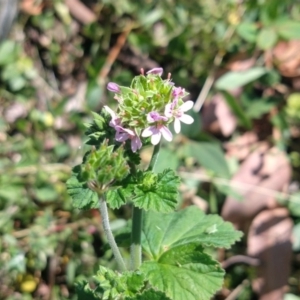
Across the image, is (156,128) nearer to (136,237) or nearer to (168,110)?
(168,110)

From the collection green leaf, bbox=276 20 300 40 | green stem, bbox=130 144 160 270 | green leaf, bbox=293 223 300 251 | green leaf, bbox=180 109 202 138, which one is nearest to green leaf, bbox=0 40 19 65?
green leaf, bbox=180 109 202 138

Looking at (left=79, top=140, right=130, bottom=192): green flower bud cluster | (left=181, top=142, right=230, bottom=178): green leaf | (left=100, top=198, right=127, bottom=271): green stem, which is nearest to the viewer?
(left=79, top=140, right=130, bottom=192): green flower bud cluster

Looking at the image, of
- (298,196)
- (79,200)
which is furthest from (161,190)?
(298,196)

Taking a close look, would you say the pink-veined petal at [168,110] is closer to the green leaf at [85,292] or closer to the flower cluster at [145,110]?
the flower cluster at [145,110]

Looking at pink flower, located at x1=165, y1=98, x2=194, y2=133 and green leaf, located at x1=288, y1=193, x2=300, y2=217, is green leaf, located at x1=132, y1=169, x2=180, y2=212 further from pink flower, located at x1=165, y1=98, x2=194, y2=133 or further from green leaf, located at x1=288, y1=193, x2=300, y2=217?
green leaf, located at x1=288, y1=193, x2=300, y2=217

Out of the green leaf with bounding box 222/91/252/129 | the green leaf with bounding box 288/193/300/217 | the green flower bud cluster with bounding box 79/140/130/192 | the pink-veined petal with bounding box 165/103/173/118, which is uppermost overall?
the green leaf with bounding box 222/91/252/129

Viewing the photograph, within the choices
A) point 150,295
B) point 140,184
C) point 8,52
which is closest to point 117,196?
point 140,184
